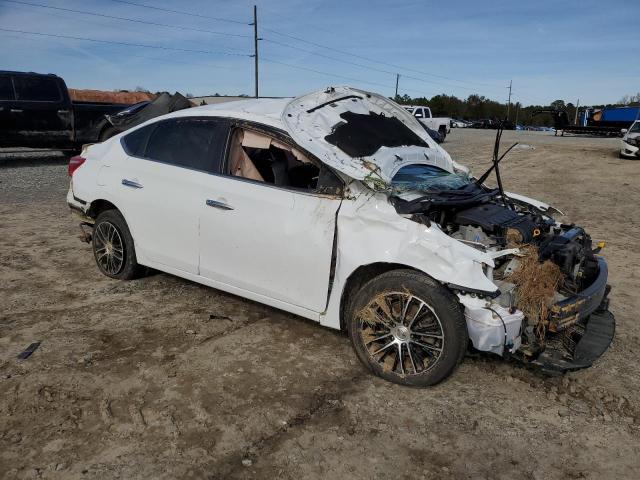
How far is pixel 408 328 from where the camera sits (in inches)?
123

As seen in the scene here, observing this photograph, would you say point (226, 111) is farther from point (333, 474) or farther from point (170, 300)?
point (333, 474)

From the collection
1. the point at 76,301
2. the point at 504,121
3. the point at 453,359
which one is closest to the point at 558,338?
the point at 453,359

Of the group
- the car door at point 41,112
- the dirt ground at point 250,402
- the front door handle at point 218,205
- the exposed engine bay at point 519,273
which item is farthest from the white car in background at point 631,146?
the front door handle at point 218,205

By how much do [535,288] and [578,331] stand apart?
31.9 inches

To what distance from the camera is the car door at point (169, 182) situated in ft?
13.1

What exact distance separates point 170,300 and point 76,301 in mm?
787

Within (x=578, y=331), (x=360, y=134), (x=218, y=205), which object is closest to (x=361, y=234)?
(x=360, y=134)

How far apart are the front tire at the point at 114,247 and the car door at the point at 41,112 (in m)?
8.64

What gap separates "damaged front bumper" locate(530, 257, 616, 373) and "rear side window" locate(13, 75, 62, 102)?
1230 cm

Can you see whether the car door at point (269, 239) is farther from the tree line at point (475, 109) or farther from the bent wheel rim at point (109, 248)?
the tree line at point (475, 109)

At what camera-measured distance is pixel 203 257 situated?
3.98 m

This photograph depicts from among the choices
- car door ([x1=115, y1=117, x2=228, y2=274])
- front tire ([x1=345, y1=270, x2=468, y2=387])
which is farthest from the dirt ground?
car door ([x1=115, y1=117, x2=228, y2=274])

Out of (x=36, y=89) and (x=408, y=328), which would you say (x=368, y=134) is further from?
(x=36, y=89)

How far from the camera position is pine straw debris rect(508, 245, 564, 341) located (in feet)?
9.86
